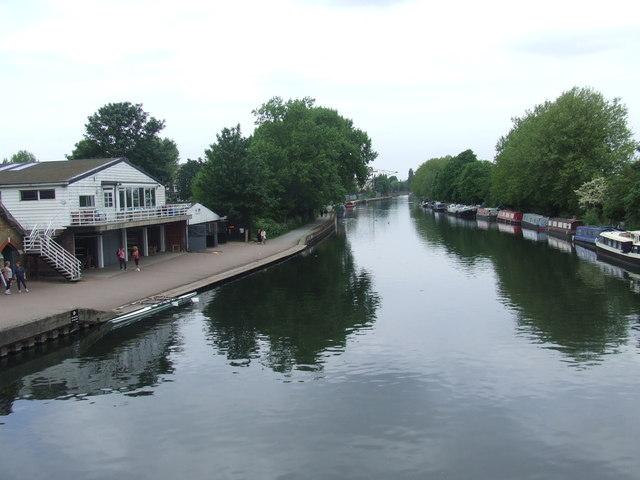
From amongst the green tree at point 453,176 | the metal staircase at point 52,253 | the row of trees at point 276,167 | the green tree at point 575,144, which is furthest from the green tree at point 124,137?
the green tree at point 453,176

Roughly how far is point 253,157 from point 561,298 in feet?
117

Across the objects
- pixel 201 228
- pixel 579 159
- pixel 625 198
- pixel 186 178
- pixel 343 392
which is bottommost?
pixel 343 392

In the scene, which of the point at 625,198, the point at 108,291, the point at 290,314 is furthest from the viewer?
the point at 625,198

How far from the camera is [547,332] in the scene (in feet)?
82.9

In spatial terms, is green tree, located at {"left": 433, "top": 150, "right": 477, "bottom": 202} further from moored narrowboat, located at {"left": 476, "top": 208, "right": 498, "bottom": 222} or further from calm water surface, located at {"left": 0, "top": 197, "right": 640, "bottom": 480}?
calm water surface, located at {"left": 0, "top": 197, "right": 640, "bottom": 480}

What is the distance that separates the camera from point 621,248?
149ft

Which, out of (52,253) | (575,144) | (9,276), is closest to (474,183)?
(575,144)

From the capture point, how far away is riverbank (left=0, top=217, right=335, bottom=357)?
23.5 m

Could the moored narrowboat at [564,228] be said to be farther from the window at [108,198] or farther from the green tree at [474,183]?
the window at [108,198]

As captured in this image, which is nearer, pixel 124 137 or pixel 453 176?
pixel 124 137

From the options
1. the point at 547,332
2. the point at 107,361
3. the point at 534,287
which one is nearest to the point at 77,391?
the point at 107,361

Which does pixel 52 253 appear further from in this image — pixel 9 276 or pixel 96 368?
pixel 96 368

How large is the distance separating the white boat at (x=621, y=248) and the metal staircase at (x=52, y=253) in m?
37.0

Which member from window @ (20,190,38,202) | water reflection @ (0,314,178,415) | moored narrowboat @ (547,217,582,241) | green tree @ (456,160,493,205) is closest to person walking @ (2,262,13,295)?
window @ (20,190,38,202)
